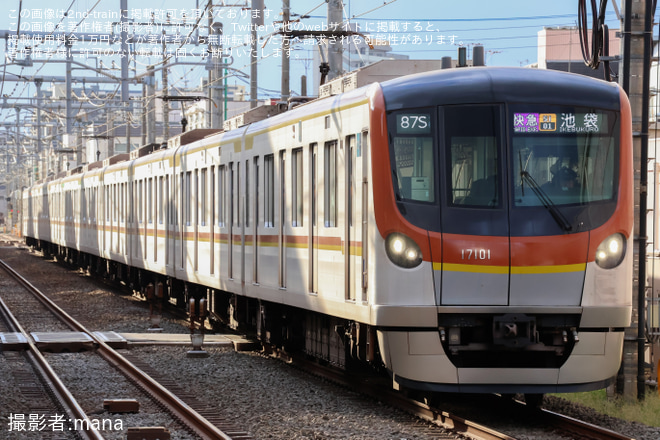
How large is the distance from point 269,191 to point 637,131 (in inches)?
168

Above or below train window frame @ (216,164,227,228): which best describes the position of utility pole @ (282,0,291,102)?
above

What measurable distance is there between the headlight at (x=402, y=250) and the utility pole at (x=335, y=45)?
8483 mm

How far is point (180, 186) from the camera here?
1831 cm

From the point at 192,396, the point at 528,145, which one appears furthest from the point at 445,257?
the point at 192,396

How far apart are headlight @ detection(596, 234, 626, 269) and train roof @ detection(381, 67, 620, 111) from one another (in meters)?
1.06

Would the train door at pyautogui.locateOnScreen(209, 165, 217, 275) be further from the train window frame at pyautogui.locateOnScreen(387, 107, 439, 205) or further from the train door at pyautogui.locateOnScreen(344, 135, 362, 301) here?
the train window frame at pyautogui.locateOnScreen(387, 107, 439, 205)

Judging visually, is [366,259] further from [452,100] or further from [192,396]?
[192,396]

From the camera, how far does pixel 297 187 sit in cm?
1145

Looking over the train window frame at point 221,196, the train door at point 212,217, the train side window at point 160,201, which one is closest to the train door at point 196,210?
the train door at point 212,217

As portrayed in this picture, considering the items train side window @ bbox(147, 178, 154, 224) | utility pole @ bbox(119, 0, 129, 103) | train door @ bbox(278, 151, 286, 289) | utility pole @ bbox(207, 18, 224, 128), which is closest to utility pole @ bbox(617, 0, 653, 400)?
train door @ bbox(278, 151, 286, 289)

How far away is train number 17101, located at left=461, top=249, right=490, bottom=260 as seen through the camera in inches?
335

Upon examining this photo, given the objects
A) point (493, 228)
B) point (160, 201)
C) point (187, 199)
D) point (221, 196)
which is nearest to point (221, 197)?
point (221, 196)

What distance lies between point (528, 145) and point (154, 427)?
3.62 meters

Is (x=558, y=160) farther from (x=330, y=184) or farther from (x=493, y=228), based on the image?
(x=330, y=184)
